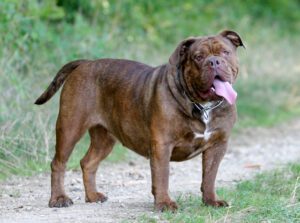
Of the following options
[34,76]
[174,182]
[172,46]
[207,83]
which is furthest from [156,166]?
[172,46]

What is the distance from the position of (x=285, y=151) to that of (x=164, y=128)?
5003 millimetres

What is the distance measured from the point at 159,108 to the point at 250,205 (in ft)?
3.61

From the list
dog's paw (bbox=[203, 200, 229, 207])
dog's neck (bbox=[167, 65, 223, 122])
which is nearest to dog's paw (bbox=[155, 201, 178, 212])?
Answer: dog's paw (bbox=[203, 200, 229, 207])

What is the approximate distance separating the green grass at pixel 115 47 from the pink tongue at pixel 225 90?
124 inches

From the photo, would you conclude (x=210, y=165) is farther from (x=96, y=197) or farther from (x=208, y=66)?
(x=96, y=197)

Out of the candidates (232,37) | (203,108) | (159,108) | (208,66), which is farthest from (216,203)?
(232,37)

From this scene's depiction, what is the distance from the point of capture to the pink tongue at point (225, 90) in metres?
7.00

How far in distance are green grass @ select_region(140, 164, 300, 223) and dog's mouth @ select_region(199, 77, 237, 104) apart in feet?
2.93

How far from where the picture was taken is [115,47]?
46.8 ft

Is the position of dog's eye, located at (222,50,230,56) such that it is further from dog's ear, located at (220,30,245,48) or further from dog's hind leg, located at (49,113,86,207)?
dog's hind leg, located at (49,113,86,207)

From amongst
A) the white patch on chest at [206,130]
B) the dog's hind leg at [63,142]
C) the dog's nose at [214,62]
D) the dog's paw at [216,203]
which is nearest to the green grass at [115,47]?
the dog's hind leg at [63,142]

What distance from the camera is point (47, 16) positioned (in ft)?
40.8

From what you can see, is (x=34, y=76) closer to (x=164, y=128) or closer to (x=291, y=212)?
(x=164, y=128)

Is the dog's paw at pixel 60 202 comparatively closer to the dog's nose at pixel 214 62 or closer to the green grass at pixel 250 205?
the green grass at pixel 250 205
